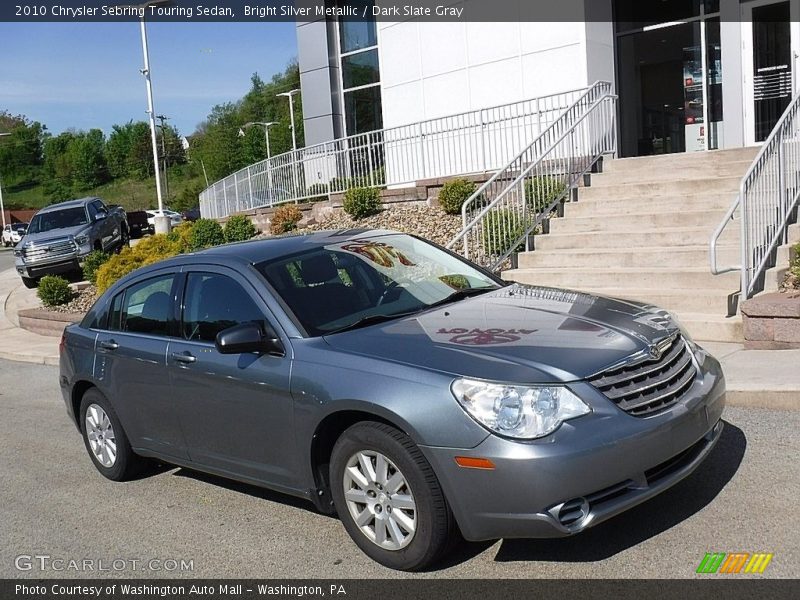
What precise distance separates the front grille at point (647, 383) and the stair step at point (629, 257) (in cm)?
523

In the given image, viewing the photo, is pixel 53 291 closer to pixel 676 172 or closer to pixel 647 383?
pixel 676 172

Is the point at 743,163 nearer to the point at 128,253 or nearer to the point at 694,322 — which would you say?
the point at 694,322

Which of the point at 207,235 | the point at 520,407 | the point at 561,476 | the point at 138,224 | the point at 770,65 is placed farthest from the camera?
the point at 138,224

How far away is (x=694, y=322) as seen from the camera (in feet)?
27.0

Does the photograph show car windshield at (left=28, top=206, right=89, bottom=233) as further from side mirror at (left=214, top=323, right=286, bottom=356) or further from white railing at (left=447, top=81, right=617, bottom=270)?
side mirror at (left=214, top=323, right=286, bottom=356)

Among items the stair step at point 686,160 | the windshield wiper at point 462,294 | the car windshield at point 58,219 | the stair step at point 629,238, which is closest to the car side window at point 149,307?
the windshield wiper at point 462,294

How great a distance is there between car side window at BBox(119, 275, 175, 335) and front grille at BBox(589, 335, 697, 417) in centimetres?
285

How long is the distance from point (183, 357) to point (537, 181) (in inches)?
296

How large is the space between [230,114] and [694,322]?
12776 cm

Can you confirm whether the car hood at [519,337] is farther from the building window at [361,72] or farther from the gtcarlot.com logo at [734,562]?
the building window at [361,72]

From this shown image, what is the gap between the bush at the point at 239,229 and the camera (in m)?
17.3

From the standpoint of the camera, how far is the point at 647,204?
11039 mm

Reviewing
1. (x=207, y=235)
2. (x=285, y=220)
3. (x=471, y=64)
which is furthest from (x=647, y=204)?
(x=207, y=235)

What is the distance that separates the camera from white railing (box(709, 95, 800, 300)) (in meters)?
8.21
